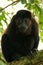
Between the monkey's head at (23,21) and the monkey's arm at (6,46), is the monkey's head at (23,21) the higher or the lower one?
the higher one

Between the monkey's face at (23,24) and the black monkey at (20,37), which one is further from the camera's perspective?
the black monkey at (20,37)

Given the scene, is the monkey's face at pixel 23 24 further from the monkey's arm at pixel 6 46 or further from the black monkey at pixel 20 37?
the monkey's arm at pixel 6 46

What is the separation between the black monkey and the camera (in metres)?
3.89

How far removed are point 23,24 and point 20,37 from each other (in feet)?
0.94

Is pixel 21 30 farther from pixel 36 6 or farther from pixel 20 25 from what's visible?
pixel 36 6

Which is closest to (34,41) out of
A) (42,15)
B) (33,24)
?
(33,24)

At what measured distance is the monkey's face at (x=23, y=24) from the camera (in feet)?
12.2

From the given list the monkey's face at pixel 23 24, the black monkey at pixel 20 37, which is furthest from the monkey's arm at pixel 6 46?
the monkey's face at pixel 23 24

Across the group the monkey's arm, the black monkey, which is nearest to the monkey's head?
the black monkey

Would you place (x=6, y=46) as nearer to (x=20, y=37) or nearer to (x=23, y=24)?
(x=20, y=37)

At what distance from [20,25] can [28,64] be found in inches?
42.1

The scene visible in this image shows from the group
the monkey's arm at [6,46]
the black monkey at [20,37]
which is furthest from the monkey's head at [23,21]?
the monkey's arm at [6,46]

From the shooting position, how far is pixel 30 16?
3.95 meters

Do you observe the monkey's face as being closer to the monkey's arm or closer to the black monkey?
the black monkey
